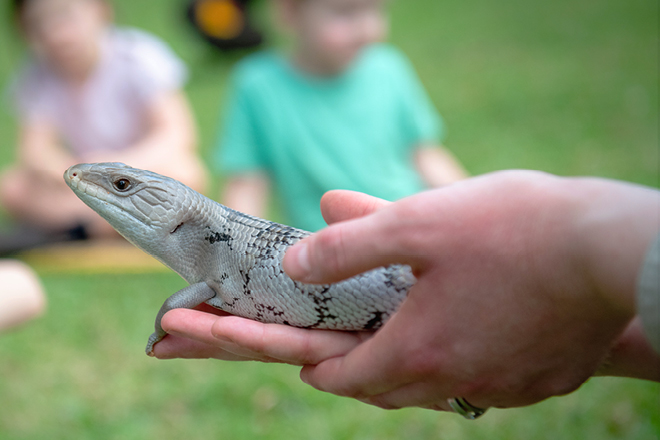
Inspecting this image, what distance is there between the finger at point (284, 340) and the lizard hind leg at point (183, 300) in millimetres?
160

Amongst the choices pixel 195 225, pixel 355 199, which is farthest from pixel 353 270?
pixel 195 225

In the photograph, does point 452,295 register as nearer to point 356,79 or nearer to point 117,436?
point 117,436

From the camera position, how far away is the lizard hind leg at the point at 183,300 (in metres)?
1.52

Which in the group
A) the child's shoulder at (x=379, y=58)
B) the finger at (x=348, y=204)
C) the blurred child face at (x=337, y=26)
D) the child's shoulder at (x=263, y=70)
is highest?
the blurred child face at (x=337, y=26)

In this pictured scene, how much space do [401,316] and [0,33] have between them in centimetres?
1434

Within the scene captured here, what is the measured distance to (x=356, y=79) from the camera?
377 centimetres

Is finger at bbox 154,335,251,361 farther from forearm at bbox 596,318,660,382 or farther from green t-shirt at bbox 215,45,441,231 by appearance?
green t-shirt at bbox 215,45,441,231

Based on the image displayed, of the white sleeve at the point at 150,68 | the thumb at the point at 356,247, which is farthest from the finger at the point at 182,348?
the white sleeve at the point at 150,68

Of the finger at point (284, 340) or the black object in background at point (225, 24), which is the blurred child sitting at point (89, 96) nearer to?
the finger at point (284, 340)

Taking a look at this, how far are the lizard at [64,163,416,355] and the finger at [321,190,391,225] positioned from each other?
119 mm

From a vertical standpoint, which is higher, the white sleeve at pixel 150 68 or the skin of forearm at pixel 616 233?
the white sleeve at pixel 150 68

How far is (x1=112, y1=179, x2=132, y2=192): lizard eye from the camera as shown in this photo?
60.4 inches

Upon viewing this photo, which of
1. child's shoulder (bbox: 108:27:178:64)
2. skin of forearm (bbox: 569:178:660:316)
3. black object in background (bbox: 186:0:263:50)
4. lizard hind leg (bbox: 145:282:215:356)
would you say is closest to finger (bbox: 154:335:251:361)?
lizard hind leg (bbox: 145:282:215:356)

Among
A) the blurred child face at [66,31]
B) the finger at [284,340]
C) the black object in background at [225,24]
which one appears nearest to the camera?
the finger at [284,340]
